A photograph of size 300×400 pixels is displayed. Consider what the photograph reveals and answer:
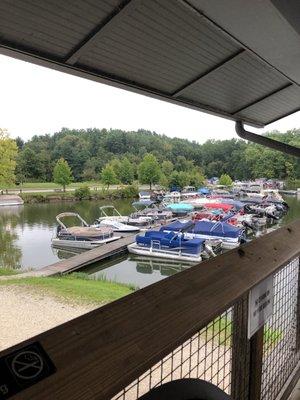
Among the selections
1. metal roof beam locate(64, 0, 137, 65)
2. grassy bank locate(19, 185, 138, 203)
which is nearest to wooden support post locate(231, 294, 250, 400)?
metal roof beam locate(64, 0, 137, 65)

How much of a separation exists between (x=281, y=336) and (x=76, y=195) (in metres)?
39.3

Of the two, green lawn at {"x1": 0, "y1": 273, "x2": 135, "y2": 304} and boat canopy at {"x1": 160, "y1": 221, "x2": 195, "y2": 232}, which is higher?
boat canopy at {"x1": 160, "y1": 221, "x2": 195, "y2": 232}

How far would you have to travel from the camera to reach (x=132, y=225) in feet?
72.9

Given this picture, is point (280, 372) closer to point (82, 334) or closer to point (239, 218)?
point (82, 334)

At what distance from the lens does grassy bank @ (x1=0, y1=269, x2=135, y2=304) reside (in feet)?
31.1

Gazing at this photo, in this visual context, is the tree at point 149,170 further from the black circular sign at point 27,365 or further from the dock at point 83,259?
the black circular sign at point 27,365

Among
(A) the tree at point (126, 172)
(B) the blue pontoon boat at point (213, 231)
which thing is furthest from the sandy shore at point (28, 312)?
(A) the tree at point (126, 172)

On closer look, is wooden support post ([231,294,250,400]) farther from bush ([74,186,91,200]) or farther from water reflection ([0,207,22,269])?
bush ([74,186,91,200])

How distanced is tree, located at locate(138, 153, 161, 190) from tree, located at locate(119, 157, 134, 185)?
4.40 feet

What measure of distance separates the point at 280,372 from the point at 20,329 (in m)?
6.78

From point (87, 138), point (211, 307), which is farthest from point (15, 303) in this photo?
point (87, 138)

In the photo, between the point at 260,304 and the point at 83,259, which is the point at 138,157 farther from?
the point at 260,304

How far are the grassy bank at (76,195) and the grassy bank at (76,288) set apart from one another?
27.0m

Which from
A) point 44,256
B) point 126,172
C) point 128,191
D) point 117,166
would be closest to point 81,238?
point 44,256
